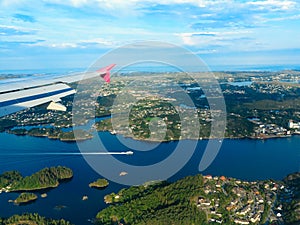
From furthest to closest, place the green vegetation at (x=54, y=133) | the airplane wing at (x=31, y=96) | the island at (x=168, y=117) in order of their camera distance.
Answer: the island at (x=168, y=117), the green vegetation at (x=54, y=133), the airplane wing at (x=31, y=96)

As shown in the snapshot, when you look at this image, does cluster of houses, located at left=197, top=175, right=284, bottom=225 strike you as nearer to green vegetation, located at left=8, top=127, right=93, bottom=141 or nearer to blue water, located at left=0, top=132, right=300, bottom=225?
blue water, located at left=0, top=132, right=300, bottom=225

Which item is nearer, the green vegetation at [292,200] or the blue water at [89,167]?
the green vegetation at [292,200]

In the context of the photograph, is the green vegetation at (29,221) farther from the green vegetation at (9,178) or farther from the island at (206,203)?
the green vegetation at (9,178)

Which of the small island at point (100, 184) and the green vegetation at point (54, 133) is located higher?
the green vegetation at point (54, 133)

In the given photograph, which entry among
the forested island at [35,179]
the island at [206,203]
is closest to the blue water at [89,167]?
the forested island at [35,179]

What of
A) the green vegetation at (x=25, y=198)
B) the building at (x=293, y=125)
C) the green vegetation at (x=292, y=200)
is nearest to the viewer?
the green vegetation at (x=292, y=200)

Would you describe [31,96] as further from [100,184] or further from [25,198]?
[100,184]

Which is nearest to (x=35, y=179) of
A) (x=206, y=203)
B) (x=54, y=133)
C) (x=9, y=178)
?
(x=9, y=178)
